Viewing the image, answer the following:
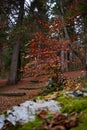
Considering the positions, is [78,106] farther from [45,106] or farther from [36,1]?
[36,1]

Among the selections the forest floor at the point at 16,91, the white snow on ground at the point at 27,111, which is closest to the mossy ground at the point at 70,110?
the white snow on ground at the point at 27,111

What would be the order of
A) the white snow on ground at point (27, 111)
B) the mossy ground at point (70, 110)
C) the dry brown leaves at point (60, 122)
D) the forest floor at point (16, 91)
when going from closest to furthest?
1. the dry brown leaves at point (60, 122)
2. the mossy ground at point (70, 110)
3. the white snow on ground at point (27, 111)
4. the forest floor at point (16, 91)

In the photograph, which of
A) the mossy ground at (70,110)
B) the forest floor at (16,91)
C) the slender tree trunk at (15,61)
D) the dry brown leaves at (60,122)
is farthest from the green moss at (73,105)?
the slender tree trunk at (15,61)

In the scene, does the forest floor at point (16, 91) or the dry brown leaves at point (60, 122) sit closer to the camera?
the dry brown leaves at point (60, 122)

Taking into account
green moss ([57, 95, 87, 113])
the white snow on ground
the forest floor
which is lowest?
the forest floor

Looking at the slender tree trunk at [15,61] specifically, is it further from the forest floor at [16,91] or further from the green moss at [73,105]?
the green moss at [73,105]

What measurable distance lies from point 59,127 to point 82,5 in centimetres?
1277

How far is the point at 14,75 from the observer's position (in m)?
25.5

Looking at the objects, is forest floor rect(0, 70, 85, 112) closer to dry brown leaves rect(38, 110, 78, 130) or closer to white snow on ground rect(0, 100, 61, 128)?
white snow on ground rect(0, 100, 61, 128)

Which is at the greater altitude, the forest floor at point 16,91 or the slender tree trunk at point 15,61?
the slender tree trunk at point 15,61

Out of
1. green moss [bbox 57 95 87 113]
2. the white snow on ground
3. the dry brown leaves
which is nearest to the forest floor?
the white snow on ground

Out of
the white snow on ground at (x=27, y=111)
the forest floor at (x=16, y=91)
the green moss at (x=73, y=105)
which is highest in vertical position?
the green moss at (x=73, y=105)

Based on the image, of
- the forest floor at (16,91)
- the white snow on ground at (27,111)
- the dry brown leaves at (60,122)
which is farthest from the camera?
the forest floor at (16,91)

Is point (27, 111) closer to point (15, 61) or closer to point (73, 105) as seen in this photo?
point (73, 105)
